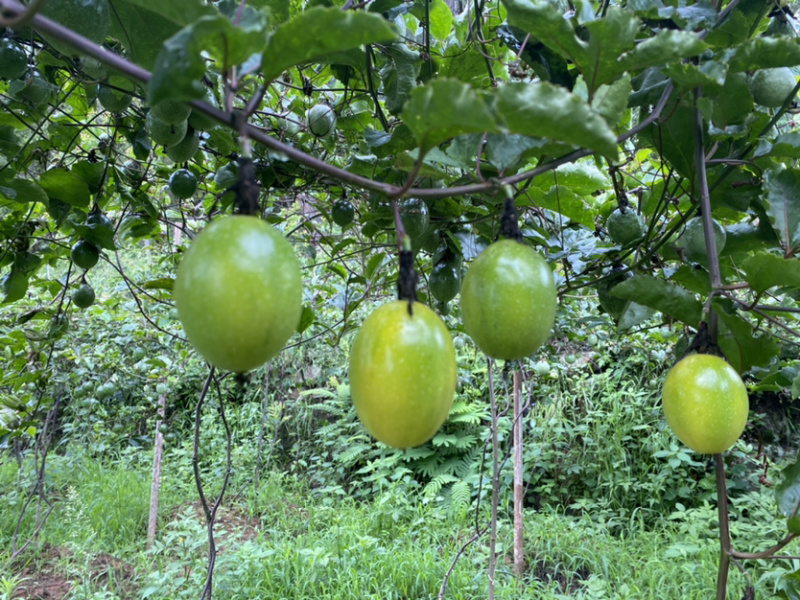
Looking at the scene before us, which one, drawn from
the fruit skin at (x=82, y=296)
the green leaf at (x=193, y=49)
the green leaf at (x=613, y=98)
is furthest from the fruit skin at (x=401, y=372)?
the fruit skin at (x=82, y=296)

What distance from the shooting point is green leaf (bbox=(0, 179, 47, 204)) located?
1.43 metres

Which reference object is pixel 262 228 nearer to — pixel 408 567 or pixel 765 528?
pixel 408 567

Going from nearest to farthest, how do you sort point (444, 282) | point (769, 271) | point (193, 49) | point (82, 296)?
point (193, 49) → point (769, 271) → point (444, 282) → point (82, 296)

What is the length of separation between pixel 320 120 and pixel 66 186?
0.78 metres

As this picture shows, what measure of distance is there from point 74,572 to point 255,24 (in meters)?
4.25

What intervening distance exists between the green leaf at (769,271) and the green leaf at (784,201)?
15 cm

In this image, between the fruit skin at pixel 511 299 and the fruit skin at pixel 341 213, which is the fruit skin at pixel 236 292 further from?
the fruit skin at pixel 341 213

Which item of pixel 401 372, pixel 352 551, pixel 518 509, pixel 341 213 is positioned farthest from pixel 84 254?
pixel 518 509

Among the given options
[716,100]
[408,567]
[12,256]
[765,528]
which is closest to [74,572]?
[408,567]

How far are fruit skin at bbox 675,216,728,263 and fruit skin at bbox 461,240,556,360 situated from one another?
0.69 metres

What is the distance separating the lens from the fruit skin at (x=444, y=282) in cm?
141

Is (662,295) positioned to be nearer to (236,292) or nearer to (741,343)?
(741,343)

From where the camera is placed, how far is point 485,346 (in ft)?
2.51

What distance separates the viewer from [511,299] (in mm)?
717
